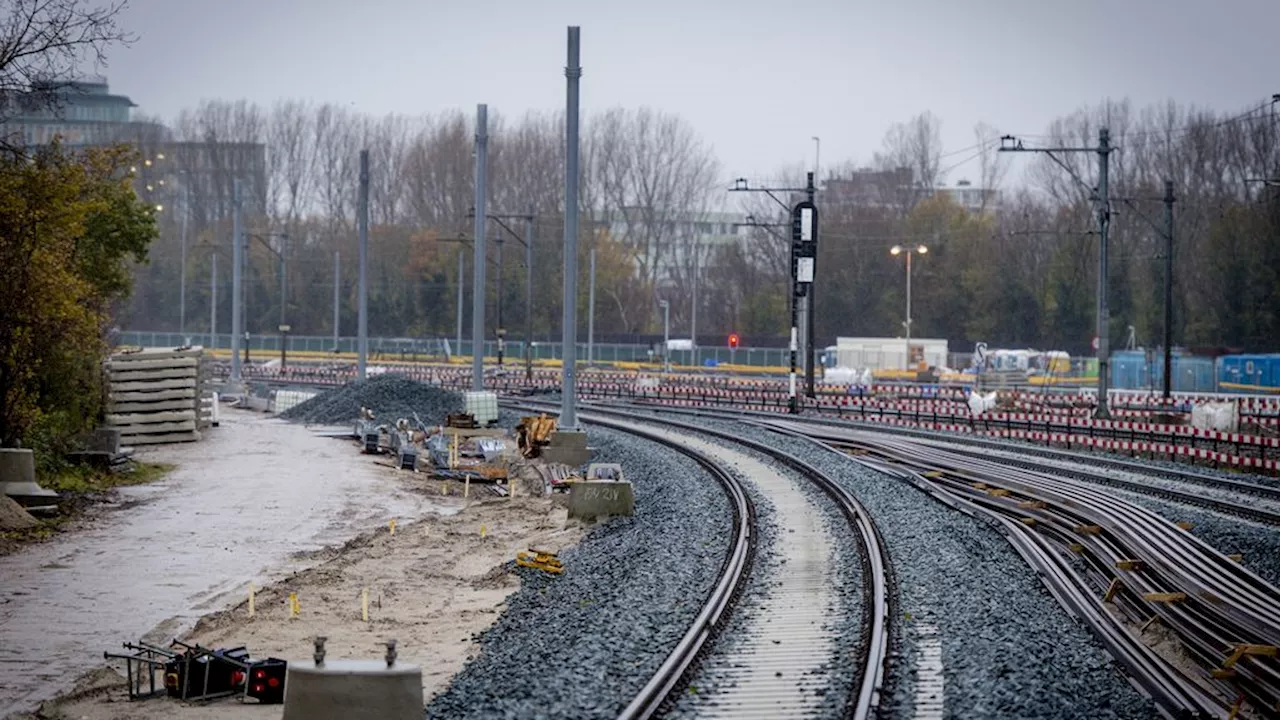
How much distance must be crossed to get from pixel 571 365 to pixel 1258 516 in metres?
14.4

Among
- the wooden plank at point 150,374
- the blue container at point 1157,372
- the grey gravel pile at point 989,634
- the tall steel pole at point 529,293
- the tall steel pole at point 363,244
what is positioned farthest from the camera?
the blue container at point 1157,372

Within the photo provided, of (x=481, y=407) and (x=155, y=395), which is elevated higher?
(x=155, y=395)

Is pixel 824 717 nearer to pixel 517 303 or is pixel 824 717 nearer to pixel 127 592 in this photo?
pixel 127 592

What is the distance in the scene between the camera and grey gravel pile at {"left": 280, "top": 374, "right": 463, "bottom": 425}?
160 feet

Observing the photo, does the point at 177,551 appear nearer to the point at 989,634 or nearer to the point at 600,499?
the point at 600,499

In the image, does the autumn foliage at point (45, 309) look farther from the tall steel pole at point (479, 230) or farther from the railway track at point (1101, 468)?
the railway track at point (1101, 468)

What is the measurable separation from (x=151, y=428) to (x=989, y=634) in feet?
102

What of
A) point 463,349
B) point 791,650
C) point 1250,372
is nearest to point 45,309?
point 791,650

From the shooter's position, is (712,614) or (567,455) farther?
(567,455)

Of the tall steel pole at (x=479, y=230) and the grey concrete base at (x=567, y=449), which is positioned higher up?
the tall steel pole at (x=479, y=230)

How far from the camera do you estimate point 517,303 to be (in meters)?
99.4

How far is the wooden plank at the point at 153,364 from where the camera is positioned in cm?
3966

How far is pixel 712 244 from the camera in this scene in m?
136

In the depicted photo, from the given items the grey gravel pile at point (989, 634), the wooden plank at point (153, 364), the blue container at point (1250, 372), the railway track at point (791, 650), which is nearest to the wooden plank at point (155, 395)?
the wooden plank at point (153, 364)
